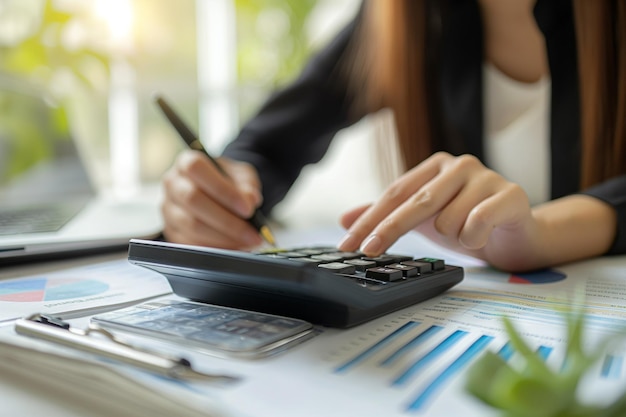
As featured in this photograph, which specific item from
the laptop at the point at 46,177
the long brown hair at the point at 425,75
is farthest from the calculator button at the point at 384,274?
the long brown hair at the point at 425,75

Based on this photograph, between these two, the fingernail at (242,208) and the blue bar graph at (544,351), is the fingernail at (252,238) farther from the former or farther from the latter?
the blue bar graph at (544,351)

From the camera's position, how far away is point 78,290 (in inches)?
15.2

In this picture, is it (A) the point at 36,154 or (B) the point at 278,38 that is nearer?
(A) the point at 36,154

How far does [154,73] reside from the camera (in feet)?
5.54

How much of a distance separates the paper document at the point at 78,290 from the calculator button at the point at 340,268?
0.11m

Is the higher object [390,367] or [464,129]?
[464,129]

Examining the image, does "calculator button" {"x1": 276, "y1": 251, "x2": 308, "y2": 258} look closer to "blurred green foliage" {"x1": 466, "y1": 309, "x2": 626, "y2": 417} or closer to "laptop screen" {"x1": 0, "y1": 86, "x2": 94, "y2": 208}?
"blurred green foliage" {"x1": 466, "y1": 309, "x2": 626, "y2": 417}

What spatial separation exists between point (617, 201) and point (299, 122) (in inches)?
21.3

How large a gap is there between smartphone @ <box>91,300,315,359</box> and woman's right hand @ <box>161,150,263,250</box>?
264 millimetres

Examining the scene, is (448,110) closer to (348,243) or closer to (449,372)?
(348,243)

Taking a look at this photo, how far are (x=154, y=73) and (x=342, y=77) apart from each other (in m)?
0.87

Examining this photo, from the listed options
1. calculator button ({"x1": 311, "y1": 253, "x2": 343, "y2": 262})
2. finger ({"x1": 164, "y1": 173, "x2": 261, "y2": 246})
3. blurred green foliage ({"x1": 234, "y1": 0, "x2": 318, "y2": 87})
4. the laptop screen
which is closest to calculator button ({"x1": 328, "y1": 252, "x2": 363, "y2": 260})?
calculator button ({"x1": 311, "y1": 253, "x2": 343, "y2": 262})

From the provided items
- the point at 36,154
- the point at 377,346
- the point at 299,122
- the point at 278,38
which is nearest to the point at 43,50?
the point at 36,154

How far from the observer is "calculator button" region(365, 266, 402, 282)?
0.31m
